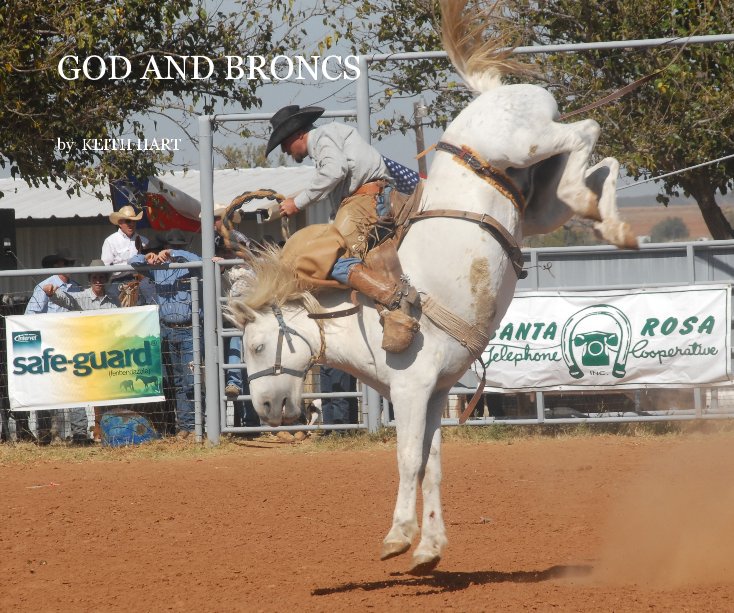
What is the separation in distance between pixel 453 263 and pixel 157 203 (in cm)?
1043

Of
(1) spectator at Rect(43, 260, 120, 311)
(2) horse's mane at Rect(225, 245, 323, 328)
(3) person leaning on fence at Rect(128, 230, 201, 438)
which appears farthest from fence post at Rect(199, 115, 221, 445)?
(2) horse's mane at Rect(225, 245, 323, 328)

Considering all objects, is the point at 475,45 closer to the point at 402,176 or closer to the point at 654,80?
the point at 402,176

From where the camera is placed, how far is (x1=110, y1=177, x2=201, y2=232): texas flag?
1459cm

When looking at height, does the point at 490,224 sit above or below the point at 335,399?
above

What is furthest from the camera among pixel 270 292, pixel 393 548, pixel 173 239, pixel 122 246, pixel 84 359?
pixel 173 239

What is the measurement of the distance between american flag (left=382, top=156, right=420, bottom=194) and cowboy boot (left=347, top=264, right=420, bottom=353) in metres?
1.41

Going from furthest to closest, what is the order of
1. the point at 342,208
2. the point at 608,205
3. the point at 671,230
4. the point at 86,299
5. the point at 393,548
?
the point at 671,230 → the point at 86,299 → the point at 342,208 → the point at 608,205 → the point at 393,548

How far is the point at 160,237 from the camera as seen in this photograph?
→ 12.7 meters

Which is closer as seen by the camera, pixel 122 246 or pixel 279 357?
pixel 279 357

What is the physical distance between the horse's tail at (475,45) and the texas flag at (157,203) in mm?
8733

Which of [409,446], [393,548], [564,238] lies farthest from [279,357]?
[564,238]

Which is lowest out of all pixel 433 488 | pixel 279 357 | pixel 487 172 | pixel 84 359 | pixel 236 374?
pixel 433 488

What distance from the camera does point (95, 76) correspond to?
46.2ft

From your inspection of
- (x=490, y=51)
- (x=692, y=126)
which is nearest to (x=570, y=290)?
(x=692, y=126)
